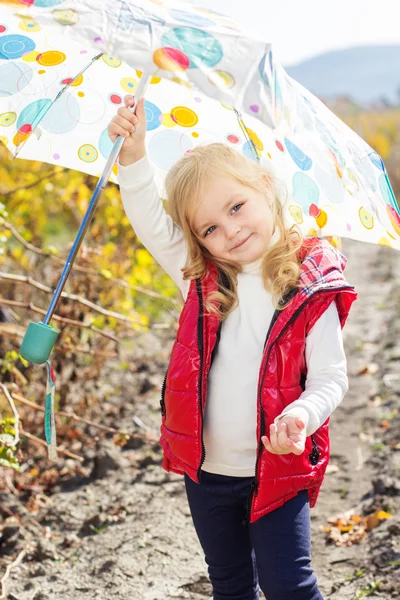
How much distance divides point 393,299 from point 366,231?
4644mm

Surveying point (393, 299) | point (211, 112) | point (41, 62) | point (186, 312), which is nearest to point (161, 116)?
point (211, 112)

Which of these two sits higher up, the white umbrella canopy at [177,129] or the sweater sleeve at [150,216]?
the white umbrella canopy at [177,129]

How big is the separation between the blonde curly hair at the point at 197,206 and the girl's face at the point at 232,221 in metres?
0.02

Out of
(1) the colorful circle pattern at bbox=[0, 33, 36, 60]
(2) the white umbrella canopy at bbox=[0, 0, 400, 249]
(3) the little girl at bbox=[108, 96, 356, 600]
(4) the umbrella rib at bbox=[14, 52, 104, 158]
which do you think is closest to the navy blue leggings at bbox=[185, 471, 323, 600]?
(3) the little girl at bbox=[108, 96, 356, 600]

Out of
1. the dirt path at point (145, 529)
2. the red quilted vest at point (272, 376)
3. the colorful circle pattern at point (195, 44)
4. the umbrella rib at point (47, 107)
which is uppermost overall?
the colorful circle pattern at point (195, 44)

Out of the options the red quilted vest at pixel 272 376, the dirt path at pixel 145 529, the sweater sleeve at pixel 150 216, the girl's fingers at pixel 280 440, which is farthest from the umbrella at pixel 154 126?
the dirt path at pixel 145 529

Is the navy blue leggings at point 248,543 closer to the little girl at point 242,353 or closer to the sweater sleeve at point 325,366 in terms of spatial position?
the little girl at point 242,353

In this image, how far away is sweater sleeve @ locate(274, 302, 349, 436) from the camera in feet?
5.91

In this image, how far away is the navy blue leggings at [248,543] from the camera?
1.88 metres

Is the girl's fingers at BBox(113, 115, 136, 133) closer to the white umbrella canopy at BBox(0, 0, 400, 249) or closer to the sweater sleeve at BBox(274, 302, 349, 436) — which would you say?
the white umbrella canopy at BBox(0, 0, 400, 249)

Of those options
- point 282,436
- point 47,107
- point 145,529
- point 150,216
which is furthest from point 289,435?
point 145,529

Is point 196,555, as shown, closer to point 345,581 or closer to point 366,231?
point 345,581

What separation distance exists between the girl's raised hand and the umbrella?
0.14 ft

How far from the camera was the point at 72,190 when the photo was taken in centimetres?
A: 427
